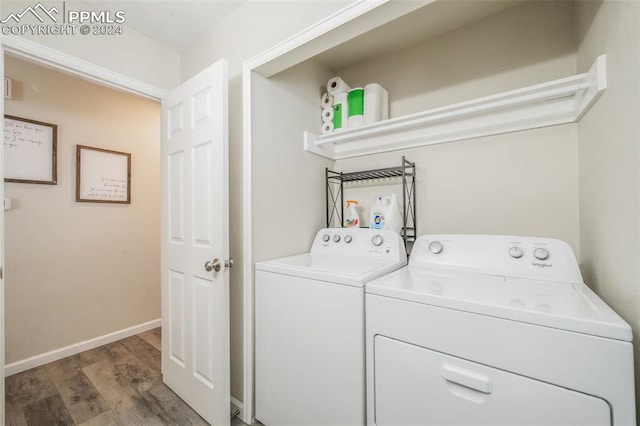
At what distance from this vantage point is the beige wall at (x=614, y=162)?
2.44 feet

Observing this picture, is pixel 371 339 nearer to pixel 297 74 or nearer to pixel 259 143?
pixel 259 143

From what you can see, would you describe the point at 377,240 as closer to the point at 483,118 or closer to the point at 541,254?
the point at 541,254

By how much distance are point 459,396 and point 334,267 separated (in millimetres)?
678

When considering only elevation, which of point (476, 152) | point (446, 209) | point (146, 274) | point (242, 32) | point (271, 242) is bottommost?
point (146, 274)

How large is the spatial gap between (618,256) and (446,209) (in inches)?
33.9

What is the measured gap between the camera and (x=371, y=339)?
1057 millimetres

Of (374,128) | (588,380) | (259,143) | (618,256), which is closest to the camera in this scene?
(588,380)

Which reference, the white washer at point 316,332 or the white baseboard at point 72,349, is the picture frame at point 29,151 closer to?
the white baseboard at point 72,349

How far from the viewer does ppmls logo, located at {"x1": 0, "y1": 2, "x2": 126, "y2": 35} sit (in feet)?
4.44

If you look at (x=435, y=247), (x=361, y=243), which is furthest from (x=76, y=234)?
(x=435, y=247)

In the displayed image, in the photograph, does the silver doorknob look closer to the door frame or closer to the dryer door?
the door frame

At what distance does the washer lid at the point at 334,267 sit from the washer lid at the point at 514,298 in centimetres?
6

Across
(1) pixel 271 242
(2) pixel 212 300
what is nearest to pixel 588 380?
(1) pixel 271 242

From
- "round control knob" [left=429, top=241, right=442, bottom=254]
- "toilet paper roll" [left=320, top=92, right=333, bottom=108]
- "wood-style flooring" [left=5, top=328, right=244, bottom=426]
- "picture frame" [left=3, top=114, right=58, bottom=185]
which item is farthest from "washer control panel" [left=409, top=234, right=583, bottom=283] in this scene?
"picture frame" [left=3, top=114, right=58, bottom=185]
